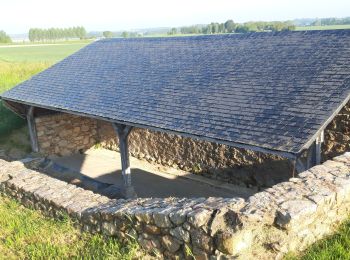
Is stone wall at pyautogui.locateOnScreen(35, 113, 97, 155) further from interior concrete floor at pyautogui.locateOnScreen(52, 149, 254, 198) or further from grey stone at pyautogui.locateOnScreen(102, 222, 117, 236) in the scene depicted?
grey stone at pyautogui.locateOnScreen(102, 222, 117, 236)

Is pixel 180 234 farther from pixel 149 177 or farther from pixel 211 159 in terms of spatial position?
pixel 149 177

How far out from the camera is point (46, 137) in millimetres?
12594

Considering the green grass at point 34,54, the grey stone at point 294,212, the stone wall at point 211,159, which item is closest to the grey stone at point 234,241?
the grey stone at point 294,212

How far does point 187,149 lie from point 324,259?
735 cm

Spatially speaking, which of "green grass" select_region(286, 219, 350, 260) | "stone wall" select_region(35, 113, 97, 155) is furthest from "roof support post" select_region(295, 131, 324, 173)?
"stone wall" select_region(35, 113, 97, 155)

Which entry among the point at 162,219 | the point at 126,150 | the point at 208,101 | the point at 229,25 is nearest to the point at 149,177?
the point at 126,150

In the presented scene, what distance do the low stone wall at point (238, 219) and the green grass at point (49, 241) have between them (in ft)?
0.48

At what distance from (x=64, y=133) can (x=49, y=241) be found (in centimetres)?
878

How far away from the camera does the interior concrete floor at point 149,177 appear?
31.0 ft

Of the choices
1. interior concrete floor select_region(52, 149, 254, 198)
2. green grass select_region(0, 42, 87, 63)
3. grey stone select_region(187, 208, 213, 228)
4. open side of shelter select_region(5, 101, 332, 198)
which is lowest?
interior concrete floor select_region(52, 149, 254, 198)

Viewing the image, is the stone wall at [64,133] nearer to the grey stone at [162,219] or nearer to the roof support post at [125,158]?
the roof support post at [125,158]

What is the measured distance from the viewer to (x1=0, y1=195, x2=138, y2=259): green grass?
13.7 ft

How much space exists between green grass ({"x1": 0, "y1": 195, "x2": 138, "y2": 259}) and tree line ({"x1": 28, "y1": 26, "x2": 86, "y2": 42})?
105m

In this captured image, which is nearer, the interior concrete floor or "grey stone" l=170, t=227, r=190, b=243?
"grey stone" l=170, t=227, r=190, b=243
